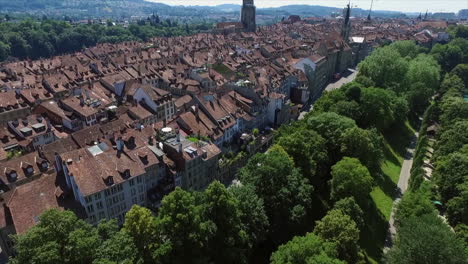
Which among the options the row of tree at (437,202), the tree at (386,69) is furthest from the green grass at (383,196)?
the tree at (386,69)

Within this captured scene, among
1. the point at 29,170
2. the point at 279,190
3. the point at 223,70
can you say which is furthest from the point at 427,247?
the point at 223,70

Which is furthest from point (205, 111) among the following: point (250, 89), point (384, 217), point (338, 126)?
point (384, 217)

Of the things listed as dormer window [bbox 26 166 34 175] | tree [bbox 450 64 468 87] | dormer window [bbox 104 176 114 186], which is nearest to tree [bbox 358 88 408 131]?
dormer window [bbox 104 176 114 186]

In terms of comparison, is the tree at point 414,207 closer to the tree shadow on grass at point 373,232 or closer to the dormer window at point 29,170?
the tree shadow on grass at point 373,232

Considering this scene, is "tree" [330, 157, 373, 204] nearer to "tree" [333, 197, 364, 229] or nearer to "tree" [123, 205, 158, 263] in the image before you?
"tree" [333, 197, 364, 229]

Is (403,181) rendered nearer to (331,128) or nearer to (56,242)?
(331,128)
